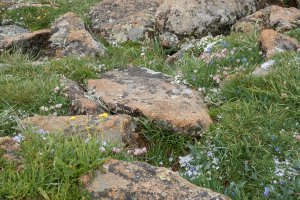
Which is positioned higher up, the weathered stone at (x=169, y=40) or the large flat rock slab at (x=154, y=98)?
the large flat rock slab at (x=154, y=98)

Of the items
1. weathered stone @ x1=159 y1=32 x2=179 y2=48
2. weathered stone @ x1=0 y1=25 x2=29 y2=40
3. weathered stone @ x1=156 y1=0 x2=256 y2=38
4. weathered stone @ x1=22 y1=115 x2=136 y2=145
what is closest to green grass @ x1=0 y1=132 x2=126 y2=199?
weathered stone @ x1=22 y1=115 x2=136 y2=145

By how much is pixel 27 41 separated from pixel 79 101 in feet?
14.7

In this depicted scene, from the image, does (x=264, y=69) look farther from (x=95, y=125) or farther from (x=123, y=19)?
(x=123, y=19)

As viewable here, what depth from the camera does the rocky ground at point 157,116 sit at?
3.54m

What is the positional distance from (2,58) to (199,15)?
4661 mm

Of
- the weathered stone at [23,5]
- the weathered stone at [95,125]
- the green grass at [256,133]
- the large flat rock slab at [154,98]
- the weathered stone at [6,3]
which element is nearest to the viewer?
the green grass at [256,133]

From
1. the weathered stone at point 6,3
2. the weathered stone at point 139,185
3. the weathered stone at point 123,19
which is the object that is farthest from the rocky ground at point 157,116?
the weathered stone at point 6,3

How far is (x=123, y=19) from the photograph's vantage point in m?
11.8

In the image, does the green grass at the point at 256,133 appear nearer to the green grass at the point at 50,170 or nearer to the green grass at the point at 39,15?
the green grass at the point at 50,170

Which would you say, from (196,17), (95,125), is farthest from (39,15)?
(95,125)

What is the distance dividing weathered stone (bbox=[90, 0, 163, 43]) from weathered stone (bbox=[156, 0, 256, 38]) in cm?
67

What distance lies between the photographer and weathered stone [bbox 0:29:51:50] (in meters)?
9.72

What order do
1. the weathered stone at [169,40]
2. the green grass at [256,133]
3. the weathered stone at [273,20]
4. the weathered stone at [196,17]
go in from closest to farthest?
the green grass at [256,133], the weathered stone at [273,20], the weathered stone at [169,40], the weathered stone at [196,17]

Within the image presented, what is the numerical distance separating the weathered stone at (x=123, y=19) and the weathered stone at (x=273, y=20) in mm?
2523
